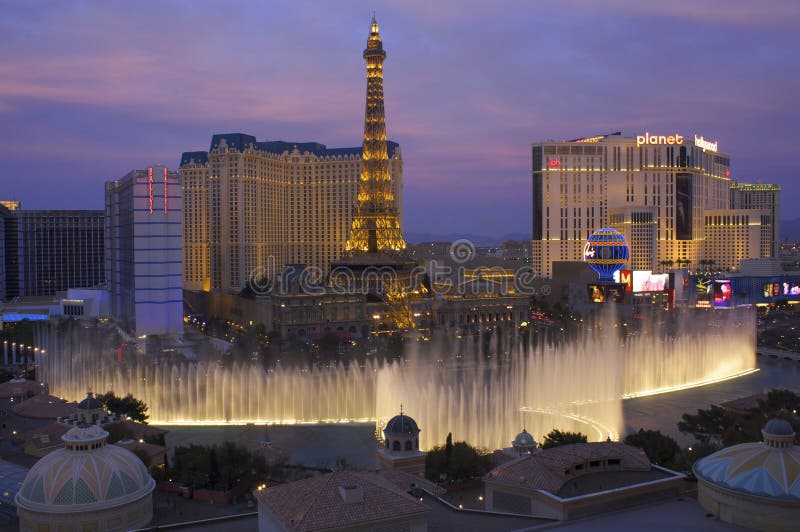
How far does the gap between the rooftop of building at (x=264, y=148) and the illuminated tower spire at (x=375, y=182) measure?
19193mm

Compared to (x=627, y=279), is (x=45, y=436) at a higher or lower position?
lower

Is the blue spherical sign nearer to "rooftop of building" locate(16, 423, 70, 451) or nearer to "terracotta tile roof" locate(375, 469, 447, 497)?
"rooftop of building" locate(16, 423, 70, 451)

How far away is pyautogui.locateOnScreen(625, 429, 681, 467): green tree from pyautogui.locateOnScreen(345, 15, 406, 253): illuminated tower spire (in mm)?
48638

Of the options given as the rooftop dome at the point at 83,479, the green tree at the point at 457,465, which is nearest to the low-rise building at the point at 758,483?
the green tree at the point at 457,465

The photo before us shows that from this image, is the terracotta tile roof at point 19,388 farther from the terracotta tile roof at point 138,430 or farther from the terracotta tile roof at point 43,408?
the terracotta tile roof at point 138,430

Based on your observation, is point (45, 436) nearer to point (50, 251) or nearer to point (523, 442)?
point (523, 442)

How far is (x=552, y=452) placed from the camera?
17.6 m

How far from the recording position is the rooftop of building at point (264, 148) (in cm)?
8500

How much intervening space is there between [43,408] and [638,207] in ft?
A: 256

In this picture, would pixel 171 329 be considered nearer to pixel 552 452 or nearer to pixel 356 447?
pixel 356 447

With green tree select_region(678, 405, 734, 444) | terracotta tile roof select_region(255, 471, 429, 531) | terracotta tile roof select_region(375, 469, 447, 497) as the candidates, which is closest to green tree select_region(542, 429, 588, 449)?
Result: green tree select_region(678, 405, 734, 444)

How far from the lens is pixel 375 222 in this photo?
7044 cm

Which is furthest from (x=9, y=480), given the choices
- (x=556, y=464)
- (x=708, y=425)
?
(x=708, y=425)

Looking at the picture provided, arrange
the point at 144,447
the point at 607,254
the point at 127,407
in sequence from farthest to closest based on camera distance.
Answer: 1. the point at 607,254
2. the point at 127,407
3. the point at 144,447
